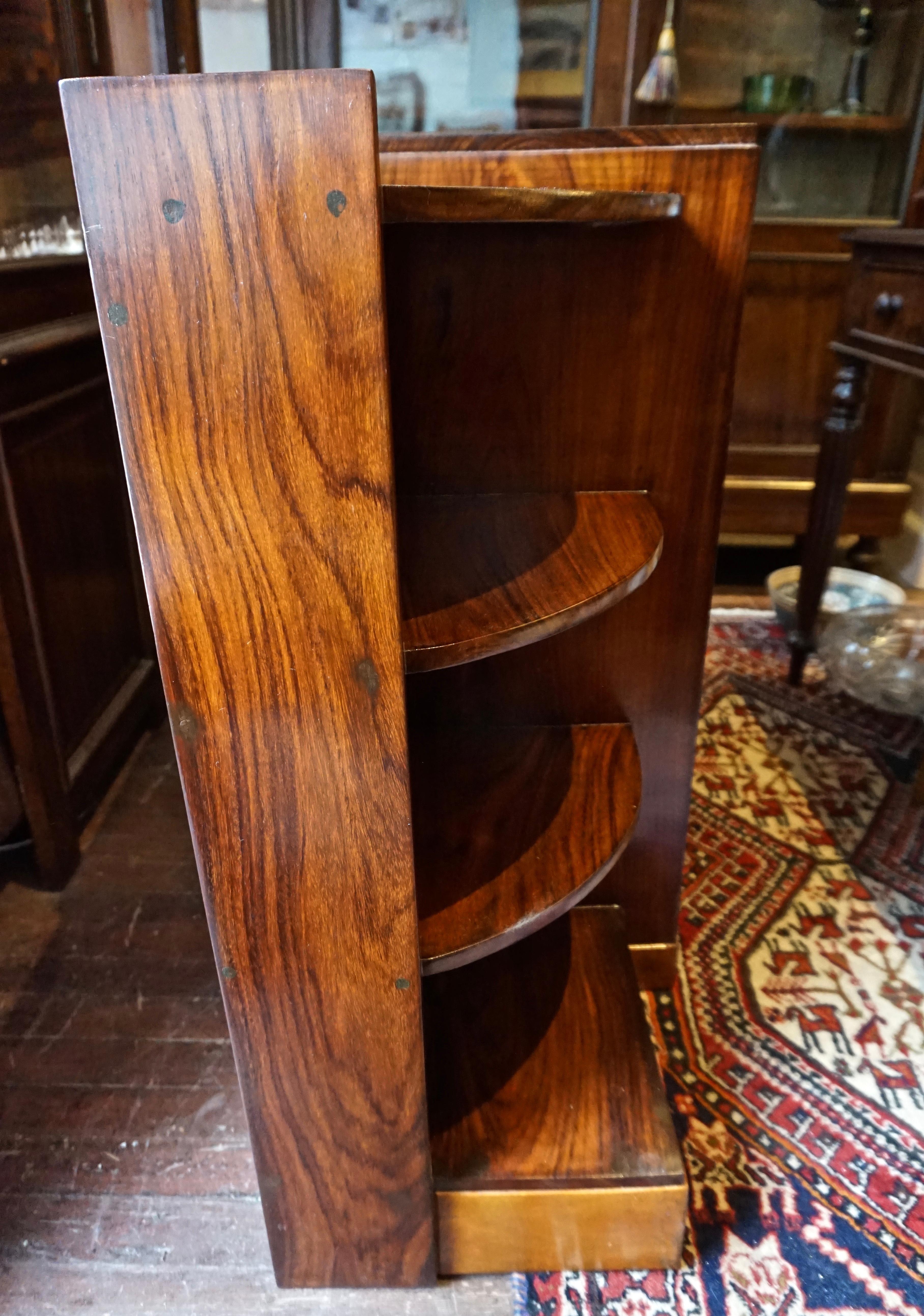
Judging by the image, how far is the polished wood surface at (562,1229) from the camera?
0.83 metres

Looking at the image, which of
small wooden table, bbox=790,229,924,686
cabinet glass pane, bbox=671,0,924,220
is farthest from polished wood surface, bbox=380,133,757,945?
cabinet glass pane, bbox=671,0,924,220

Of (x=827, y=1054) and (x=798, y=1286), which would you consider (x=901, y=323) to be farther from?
(x=798, y=1286)

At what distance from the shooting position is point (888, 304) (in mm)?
1467

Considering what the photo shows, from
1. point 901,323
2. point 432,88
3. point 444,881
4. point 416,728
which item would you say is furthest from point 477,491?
point 432,88

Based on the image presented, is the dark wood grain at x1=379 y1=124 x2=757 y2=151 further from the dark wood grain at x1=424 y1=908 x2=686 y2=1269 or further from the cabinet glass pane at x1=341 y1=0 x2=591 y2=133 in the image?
the cabinet glass pane at x1=341 y1=0 x2=591 y2=133

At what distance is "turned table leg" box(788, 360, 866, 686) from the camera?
5.38ft

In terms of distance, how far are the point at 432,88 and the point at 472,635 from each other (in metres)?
1.97

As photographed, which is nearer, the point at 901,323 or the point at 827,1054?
the point at 827,1054

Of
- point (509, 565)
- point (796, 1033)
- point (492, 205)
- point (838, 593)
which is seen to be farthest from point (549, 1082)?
point (838, 593)

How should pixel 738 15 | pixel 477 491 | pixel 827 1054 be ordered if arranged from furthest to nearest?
pixel 738 15, pixel 827 1054, pixel 477 491

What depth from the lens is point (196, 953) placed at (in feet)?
4.14

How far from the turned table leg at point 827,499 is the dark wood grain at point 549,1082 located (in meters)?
0.98

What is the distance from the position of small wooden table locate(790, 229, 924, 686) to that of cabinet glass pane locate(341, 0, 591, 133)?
0.87 meters

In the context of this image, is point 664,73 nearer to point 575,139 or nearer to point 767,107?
point 767,107
